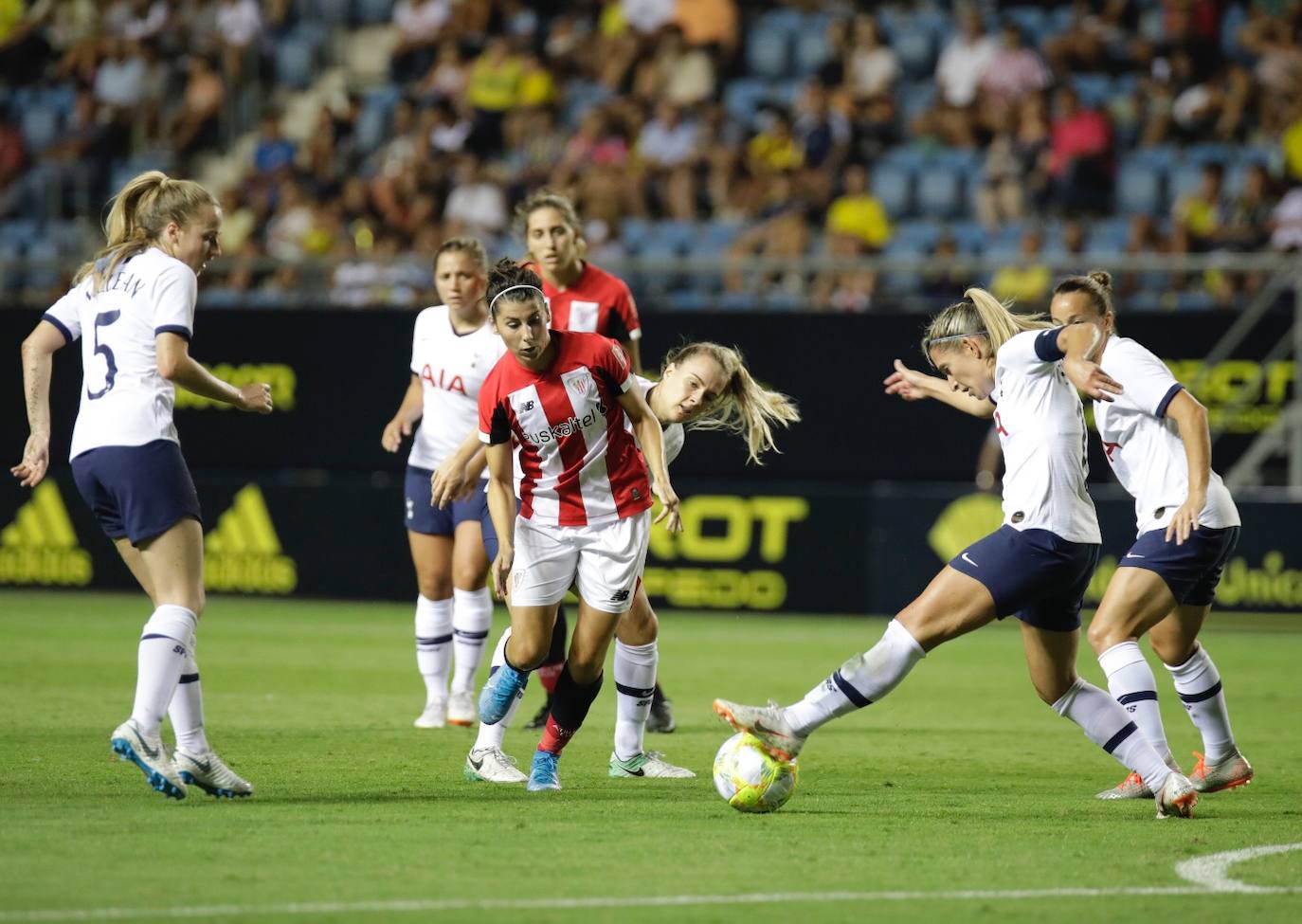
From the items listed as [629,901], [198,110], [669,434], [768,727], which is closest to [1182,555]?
[768,727]

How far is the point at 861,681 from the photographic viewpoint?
673cm

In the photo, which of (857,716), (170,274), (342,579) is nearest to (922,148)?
(342,579)

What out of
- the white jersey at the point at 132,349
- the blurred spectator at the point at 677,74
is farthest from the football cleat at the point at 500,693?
the blurred spectator at the point at 677,74

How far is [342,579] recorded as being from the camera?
57.0 feet

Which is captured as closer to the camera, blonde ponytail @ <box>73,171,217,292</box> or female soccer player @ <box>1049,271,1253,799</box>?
blonde ponytail @ <box>73,171,217,292</box>

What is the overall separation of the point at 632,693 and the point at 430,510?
7.34ft

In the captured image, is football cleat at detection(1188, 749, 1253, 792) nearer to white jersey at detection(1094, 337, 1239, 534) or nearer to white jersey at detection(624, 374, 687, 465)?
white jersey at detection(1094, 337, 1239, 534)

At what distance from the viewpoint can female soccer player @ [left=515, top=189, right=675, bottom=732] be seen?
905 cm

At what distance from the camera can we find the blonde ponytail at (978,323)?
7.17 metres

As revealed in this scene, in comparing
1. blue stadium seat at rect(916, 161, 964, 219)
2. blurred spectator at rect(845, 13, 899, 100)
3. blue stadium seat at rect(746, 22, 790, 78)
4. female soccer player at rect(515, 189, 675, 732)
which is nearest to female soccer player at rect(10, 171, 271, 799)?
female soccer player at rect(515, 189, 675, 732)

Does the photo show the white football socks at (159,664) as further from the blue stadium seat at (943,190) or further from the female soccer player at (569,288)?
the blue stadium seat at (943,190)

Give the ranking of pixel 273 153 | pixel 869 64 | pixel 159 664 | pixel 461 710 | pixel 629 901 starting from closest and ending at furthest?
pixel 629 901 < pixel 159 664 < pixel 461 710 < pixel 869 64 < pixel 273 153

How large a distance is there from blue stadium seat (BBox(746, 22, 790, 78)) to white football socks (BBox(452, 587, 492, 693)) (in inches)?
446

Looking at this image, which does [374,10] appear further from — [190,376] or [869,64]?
[190,376]
